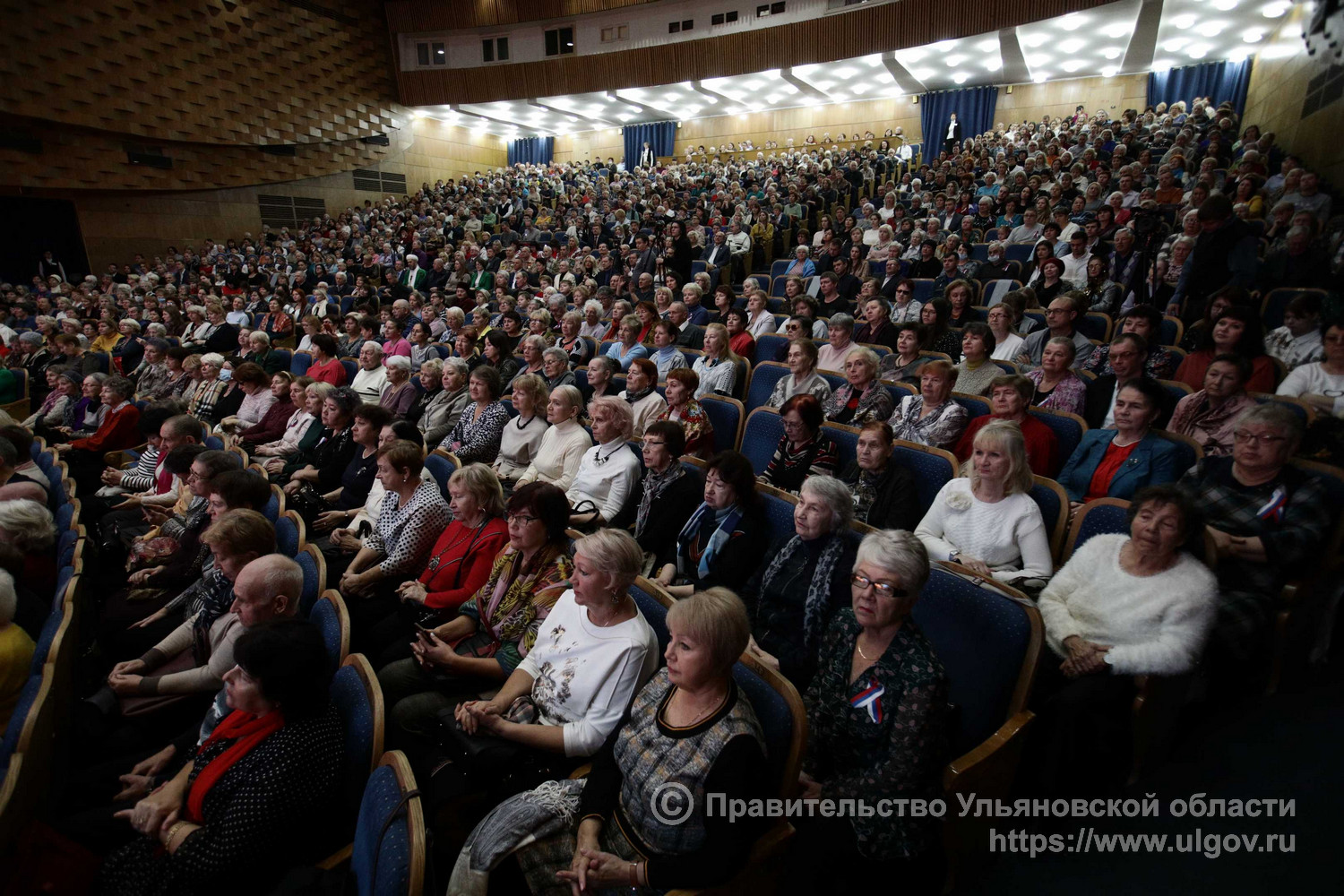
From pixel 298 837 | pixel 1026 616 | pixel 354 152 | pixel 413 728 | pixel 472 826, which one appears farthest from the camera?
pixel 354 152

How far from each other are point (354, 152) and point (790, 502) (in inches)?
640

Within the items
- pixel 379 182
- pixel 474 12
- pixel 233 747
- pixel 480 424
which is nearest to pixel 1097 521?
pixel 233 747

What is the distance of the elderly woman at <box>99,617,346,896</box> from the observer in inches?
42.8

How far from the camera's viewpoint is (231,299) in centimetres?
814

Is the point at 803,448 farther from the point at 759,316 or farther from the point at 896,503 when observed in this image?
the point at 759,316

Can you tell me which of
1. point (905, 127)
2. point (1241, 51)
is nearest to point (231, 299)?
point (905, 127)

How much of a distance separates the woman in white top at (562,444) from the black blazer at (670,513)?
65cm

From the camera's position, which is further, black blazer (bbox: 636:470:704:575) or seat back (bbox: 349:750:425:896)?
black blazer (bbox: 636:470:704:575)

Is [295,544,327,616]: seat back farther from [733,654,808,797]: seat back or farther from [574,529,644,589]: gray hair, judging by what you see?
[733,654,808,797]: seat back

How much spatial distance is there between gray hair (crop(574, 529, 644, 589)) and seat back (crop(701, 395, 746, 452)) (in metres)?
1.49

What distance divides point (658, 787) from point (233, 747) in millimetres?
834

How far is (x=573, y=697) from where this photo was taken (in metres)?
1.36

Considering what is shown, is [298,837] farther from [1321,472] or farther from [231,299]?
[231,299]

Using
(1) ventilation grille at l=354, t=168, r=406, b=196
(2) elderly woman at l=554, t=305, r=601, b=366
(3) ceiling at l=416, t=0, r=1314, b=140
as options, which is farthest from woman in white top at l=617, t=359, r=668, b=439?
(1) ventilation grille at l=354, t=168, r=406, b=196
